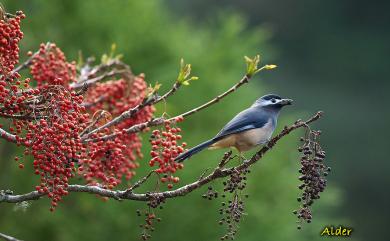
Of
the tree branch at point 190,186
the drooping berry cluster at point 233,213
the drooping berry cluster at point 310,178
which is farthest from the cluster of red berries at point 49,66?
the drooping berry cluster at point 310,178

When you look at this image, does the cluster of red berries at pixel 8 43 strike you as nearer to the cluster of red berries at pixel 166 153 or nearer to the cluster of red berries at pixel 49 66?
the cluster of red berries at pixel 166 153

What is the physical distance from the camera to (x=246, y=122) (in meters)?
5.68

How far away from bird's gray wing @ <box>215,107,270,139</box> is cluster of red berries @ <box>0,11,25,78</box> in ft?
5.54

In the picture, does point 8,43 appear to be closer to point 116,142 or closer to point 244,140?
point 116,142

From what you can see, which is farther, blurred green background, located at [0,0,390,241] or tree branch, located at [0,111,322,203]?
blurred green background, located at [0,0,390,241]

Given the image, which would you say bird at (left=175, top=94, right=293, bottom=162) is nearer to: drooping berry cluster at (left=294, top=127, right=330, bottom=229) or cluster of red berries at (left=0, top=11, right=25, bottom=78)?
drooping berry cluster at (left=294, top=127, right=330, bottom=229)

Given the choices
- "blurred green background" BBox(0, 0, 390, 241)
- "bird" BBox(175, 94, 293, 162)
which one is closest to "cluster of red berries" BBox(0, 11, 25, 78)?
"bird" BBox(175, 94, 293, 162)

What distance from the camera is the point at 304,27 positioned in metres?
28.6

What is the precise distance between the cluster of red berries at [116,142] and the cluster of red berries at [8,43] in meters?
0.67

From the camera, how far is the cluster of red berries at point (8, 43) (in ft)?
13.3

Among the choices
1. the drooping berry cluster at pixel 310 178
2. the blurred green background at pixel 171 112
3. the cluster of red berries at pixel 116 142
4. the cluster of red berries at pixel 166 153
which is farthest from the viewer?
the blurred green background at pixel 171 112

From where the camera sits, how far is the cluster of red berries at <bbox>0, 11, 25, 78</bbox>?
13.3ft

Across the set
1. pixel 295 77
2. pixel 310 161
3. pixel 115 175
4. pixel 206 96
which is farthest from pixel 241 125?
pixel 295 77

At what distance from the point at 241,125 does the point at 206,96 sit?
30.0 feet
